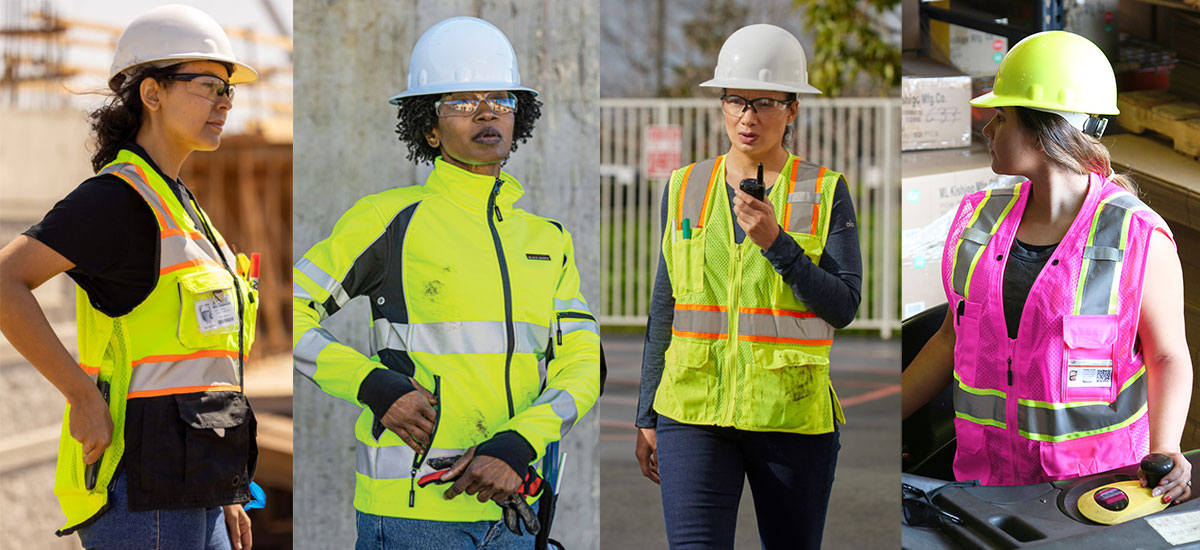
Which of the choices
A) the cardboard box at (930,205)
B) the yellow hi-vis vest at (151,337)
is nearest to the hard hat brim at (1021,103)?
the cardboard box at (930,205)

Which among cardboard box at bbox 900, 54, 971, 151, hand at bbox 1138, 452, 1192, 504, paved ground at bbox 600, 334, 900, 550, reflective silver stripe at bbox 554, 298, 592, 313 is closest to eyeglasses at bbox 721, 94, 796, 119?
cardboard box at bbox 900, 54, 971, 151

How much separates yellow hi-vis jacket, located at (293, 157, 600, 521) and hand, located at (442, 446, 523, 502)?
0.05 meters

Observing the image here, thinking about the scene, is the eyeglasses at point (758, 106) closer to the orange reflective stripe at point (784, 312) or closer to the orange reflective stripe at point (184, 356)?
the orange reflective stripe at point (784, 312)

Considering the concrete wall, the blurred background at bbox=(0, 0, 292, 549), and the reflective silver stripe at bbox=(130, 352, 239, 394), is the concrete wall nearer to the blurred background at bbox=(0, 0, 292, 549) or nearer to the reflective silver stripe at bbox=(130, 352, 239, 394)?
the blurred background at bbox=(0, 0, 292, 549)

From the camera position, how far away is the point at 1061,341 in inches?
132

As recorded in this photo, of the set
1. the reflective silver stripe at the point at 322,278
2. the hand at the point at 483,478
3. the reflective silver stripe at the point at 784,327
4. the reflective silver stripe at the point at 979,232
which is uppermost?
the reflective silver stripe at the point at 979,232

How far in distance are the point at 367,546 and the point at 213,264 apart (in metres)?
0.89

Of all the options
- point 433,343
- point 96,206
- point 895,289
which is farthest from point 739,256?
point 895,289

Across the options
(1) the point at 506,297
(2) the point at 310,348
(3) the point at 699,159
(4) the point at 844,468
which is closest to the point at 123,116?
(2) the point at 310,348

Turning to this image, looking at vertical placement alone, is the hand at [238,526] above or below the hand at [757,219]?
Result: below

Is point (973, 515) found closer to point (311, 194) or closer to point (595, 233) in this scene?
point (595, 233)

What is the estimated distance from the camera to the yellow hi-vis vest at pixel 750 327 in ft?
11.3

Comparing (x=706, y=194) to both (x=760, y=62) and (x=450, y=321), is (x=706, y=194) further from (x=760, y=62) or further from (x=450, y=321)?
(x=450, y=321)

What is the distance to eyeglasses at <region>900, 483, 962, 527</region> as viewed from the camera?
366 centimetres
